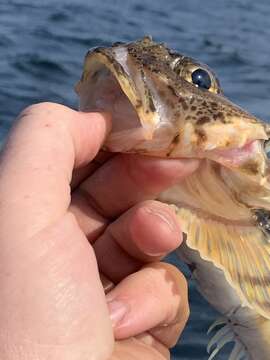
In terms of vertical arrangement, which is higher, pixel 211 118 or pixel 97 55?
pixel 97 55

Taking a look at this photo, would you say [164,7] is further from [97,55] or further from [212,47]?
Result: [97,55]

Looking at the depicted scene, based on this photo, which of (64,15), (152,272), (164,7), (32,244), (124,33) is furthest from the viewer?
(164,7)

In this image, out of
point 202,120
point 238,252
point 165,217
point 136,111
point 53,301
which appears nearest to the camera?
point 53,301

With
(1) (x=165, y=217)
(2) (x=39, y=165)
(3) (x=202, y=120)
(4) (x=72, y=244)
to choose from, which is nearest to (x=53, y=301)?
(4) (x=72, y=244)

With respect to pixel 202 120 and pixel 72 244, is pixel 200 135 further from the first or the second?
pixel 72 244

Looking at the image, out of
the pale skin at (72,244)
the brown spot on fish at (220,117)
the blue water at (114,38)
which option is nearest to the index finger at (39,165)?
the pale skin at (72,244)

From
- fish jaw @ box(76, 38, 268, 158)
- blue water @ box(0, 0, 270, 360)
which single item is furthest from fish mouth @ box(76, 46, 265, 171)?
blue water @ box(0, 0, 270, 360)

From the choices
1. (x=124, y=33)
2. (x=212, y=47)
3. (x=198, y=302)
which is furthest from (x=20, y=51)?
(x=198, y=302)
